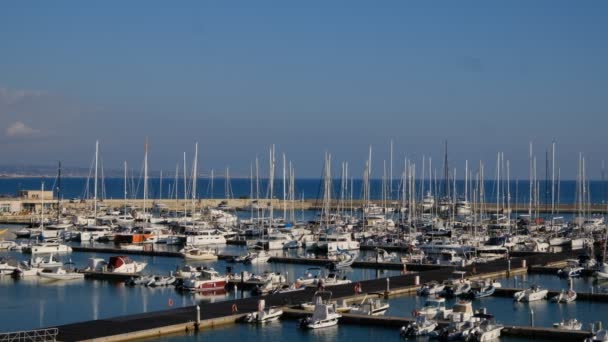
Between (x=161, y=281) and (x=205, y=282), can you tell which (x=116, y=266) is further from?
(x=205, y=282)

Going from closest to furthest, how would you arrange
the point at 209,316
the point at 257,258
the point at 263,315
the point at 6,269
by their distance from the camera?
1. the point at 209,316
2. the point at 263,315
3. the point at 6,269
4. the point at 257,258

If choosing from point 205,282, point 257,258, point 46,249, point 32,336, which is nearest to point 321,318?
point 32,336

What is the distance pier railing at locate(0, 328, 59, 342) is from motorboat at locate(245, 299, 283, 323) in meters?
7.74

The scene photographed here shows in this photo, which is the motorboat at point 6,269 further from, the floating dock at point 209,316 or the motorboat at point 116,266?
the floating dock at point 209,316

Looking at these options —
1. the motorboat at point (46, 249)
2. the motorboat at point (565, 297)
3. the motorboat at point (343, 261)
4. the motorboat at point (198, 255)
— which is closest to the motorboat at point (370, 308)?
the motorboat at point (565, 297)

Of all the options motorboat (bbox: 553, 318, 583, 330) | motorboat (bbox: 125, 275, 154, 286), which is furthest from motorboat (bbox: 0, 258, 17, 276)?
motorboat (bbox: 553, 318, 583, 330)

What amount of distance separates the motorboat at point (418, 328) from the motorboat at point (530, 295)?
9379 millimetres

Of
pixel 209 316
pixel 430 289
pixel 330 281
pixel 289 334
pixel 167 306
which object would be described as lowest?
pixel 289 334

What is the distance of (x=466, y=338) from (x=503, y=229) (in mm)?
50284

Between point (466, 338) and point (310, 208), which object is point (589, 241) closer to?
point (466, 338)

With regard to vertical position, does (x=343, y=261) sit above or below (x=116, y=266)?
above

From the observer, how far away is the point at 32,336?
101ft

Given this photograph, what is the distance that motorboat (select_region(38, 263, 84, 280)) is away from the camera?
5131 cm

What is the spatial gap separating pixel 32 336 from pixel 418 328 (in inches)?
512
